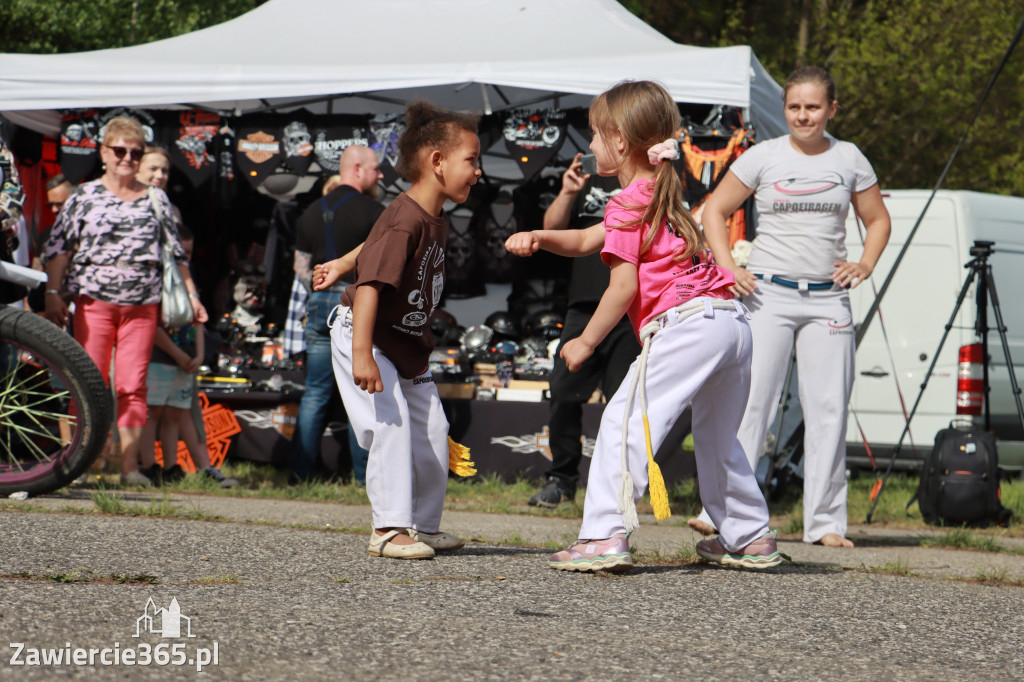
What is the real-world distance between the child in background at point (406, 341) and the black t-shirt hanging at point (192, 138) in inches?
194

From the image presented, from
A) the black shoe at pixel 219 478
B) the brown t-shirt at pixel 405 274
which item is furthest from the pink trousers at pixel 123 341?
the brown t-shirt at pixel 405 274

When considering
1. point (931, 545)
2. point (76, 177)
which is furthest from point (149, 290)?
point (931, 545)

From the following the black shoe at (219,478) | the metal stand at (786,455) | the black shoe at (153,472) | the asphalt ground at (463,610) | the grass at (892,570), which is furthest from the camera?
the metal stand at (786,455)

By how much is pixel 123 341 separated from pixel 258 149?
2.90 meters

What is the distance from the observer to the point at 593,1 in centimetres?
907

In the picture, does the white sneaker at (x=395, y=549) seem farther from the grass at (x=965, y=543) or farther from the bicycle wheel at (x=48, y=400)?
the grass at (x=965, y=543)

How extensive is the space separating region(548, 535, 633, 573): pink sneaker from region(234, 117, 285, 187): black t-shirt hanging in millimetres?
5685

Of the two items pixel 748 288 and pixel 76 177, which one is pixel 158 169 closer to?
pixel 76 177

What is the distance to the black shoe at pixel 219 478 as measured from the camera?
652cm

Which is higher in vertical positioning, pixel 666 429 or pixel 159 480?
pixel 666 429

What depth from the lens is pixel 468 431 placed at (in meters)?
7.50

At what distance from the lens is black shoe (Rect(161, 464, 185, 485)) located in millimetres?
6461

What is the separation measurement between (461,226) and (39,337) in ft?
19.2

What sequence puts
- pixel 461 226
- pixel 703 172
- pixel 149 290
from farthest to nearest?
pixel 461 226, pixel 703 172, pixel 149 290
